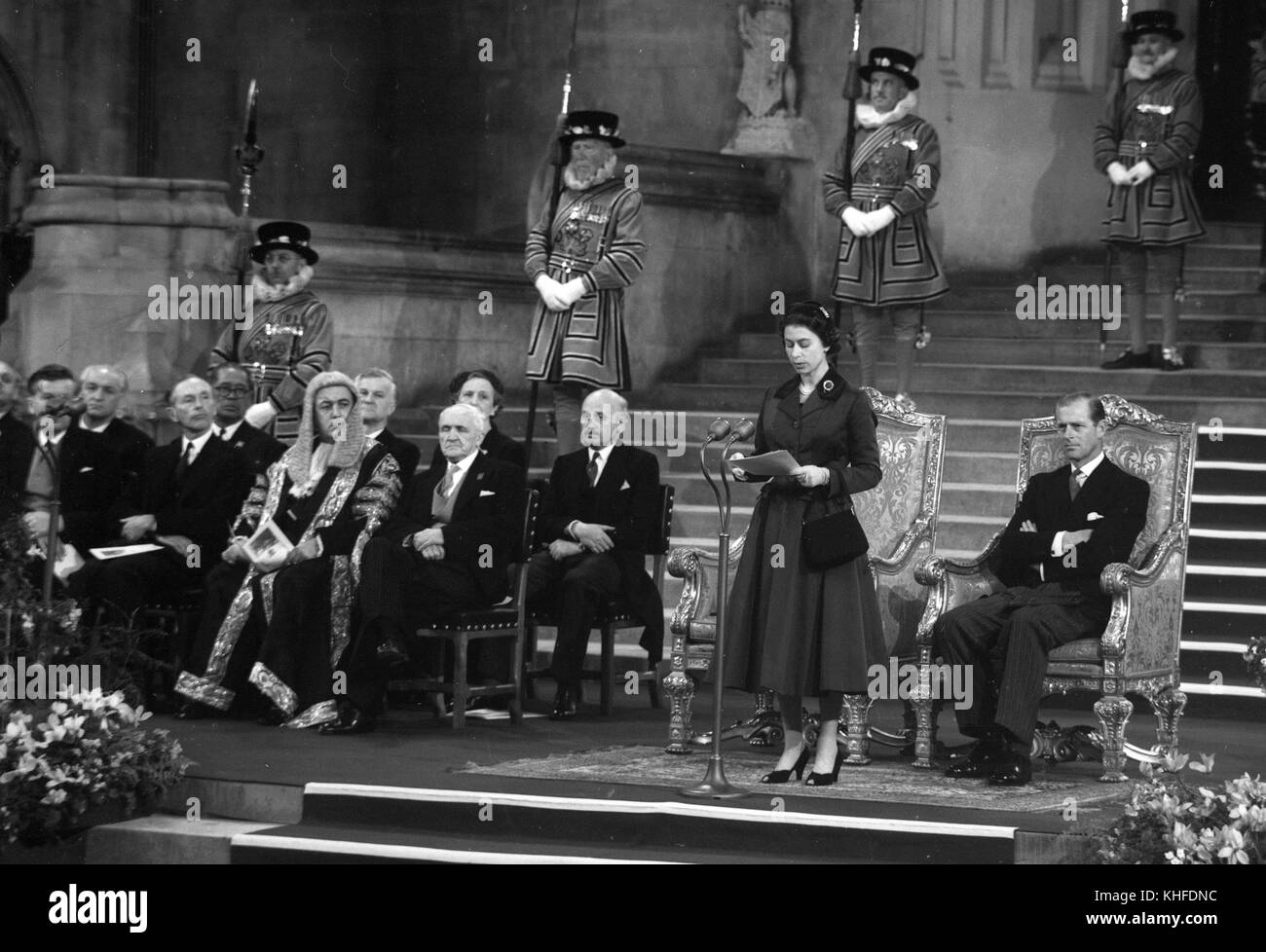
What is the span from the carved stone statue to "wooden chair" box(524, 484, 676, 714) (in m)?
5.28

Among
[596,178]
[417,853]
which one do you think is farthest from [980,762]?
[596,178]

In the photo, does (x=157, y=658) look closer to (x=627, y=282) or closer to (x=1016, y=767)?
(x=627, y=282)

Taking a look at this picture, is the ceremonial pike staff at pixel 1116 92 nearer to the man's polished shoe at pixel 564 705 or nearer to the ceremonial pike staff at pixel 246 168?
the man's polished shoe at pixel 564 705

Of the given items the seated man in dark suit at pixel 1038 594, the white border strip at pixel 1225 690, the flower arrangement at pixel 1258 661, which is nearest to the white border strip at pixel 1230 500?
the white border strip at pixel 1225 690

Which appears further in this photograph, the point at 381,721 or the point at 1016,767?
the point at 381,721

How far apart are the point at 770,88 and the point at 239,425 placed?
5479mm

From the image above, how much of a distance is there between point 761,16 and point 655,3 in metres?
0.85

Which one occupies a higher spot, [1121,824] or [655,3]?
[655,3]

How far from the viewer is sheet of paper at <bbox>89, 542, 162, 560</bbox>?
9.98 m

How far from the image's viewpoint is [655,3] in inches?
591

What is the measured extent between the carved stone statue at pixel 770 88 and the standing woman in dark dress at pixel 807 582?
6898 mm

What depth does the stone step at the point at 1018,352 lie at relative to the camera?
1222cm

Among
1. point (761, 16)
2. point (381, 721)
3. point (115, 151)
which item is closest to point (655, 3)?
point (761, 16)

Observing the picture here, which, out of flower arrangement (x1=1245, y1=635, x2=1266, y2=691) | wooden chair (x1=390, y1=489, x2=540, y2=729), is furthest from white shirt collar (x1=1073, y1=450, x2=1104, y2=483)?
wooden chair (x1=390, y1=489, x2=540, y2=729)
